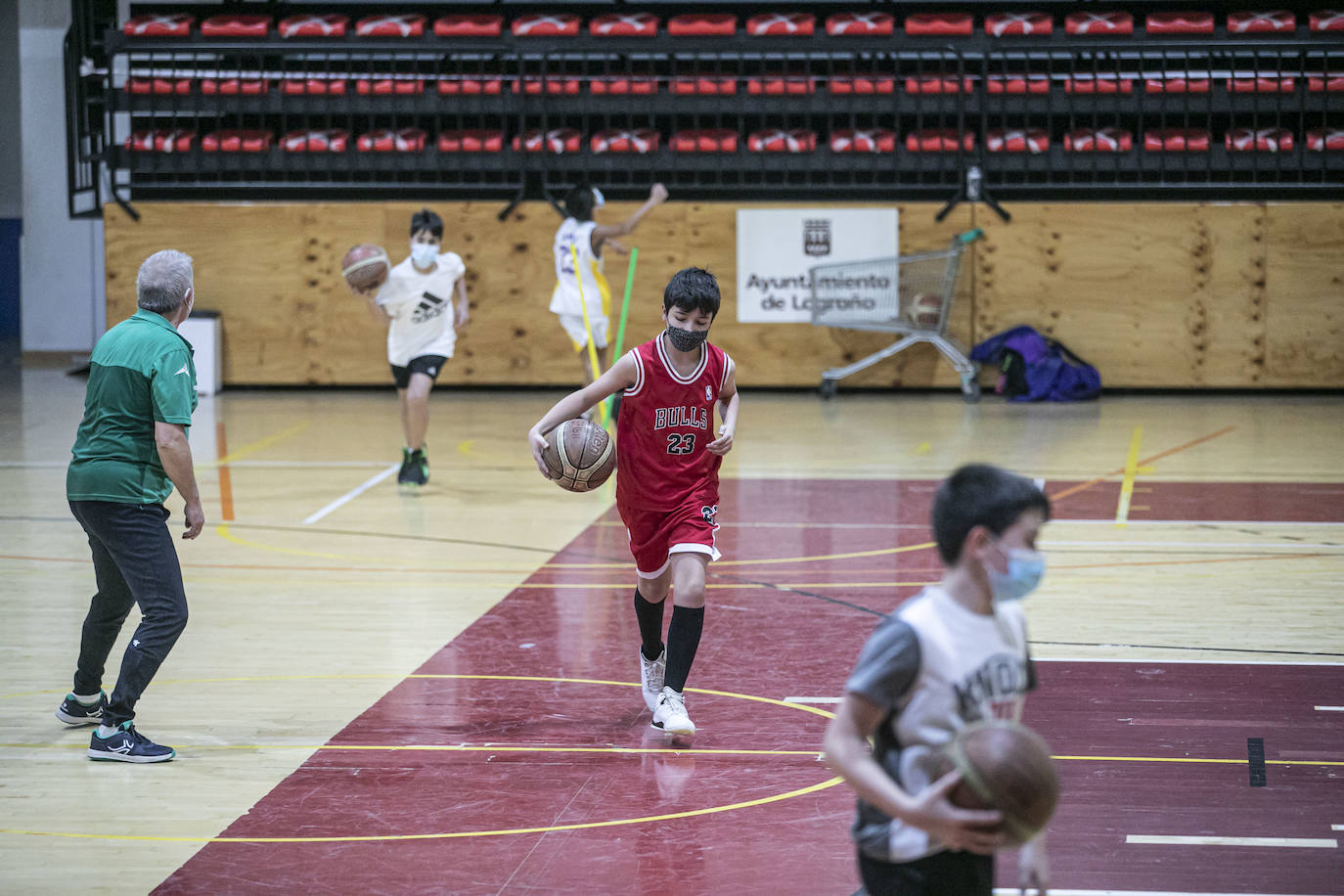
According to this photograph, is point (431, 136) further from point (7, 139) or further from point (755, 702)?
point (755, 702)

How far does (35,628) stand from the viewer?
7320 mm

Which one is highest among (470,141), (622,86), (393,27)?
(393,27)

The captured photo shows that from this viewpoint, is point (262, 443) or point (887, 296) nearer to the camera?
point (262, 443)

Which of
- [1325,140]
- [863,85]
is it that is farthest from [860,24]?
[1325,140]

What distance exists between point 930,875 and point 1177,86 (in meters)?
16.2

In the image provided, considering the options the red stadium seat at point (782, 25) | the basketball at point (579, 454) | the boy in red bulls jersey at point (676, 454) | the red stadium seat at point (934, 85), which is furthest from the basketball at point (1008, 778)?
the red stadium seat at point (782, 25)

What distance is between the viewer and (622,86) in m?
18.2

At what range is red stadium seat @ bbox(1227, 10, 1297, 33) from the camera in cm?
1842

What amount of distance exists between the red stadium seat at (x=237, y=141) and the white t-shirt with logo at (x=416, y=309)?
25.4 feet

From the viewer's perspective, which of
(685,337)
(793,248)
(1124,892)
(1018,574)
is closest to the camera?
(1018,574)

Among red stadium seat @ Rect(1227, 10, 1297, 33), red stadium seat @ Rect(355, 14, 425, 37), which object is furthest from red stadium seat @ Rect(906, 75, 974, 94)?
red stadium seat @ Rect(355, 14, 425, 37)

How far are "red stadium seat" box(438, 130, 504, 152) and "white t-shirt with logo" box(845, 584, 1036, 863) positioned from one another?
606 inches

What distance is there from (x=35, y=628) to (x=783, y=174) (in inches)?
463

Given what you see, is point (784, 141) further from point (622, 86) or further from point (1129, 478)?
point (1129, 478)
